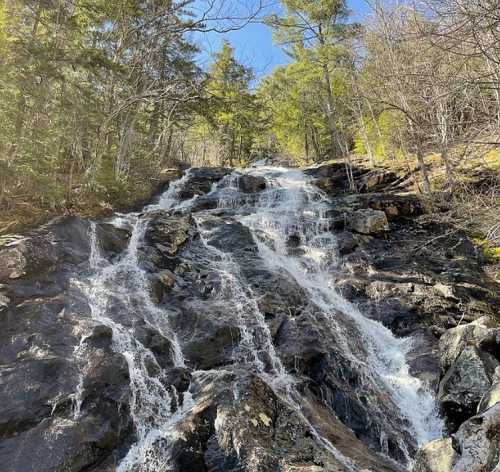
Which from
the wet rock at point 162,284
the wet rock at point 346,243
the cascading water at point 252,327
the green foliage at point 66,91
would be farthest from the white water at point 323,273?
the green foliage at point 66,91

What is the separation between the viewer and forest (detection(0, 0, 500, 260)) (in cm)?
686

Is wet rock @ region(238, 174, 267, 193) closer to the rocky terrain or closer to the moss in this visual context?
the rocky terrain

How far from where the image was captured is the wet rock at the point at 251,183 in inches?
725

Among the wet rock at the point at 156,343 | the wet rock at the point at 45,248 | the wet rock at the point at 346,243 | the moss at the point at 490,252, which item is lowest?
the wet rock at the point at 156,343

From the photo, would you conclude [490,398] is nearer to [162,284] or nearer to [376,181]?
[162,284]

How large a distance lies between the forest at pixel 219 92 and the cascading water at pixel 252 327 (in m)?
2.50

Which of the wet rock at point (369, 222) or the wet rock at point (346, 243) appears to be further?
the wet rock at point (369, 222)

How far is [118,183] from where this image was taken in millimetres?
13578

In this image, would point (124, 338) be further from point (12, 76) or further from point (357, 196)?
point (357, 196)

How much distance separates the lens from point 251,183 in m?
18.8

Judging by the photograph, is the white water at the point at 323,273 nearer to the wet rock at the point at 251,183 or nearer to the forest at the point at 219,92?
the wet rock at the point at 251,183

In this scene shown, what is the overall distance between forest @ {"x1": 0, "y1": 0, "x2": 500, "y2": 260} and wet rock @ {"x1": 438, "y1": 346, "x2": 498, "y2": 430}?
2021mm

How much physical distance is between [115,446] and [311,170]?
18.4 metres

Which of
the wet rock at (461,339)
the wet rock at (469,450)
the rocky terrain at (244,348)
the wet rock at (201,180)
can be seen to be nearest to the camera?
the wet rock at (469,450)
